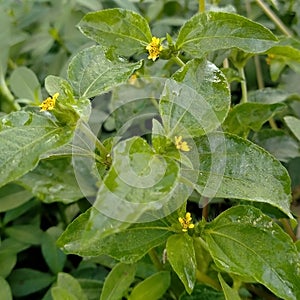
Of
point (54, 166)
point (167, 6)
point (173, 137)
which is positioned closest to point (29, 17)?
point (167, 6)

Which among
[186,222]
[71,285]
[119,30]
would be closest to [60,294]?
[71,285]

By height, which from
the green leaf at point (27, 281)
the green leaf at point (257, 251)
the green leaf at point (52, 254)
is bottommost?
the green leaf at point (27, 281)

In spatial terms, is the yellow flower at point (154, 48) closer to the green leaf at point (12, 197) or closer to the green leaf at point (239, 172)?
the green leaf at point (239, 172)

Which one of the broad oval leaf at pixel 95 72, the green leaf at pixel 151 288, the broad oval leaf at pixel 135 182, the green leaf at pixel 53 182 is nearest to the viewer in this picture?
the broad oval leaf at pixel 135 182

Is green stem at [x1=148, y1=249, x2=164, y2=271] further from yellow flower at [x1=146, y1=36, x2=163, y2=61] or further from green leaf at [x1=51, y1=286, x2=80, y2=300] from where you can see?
yellow flower at [x1=146, y1=36, x2=163, y2=61]

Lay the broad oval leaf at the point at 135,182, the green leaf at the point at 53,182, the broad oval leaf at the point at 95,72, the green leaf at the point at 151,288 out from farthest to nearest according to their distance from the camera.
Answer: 1. the green leaf at the point at 53,182
2. the green leaf at the point at 151,288
3. the broad oval leaf at the point at 95,72
4. the broad oval leaf at the point at 135,182

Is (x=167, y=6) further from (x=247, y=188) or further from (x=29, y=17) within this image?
(x=247, y=188)

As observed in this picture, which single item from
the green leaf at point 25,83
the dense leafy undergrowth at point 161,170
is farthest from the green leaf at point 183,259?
the green leaf at point 25,83
